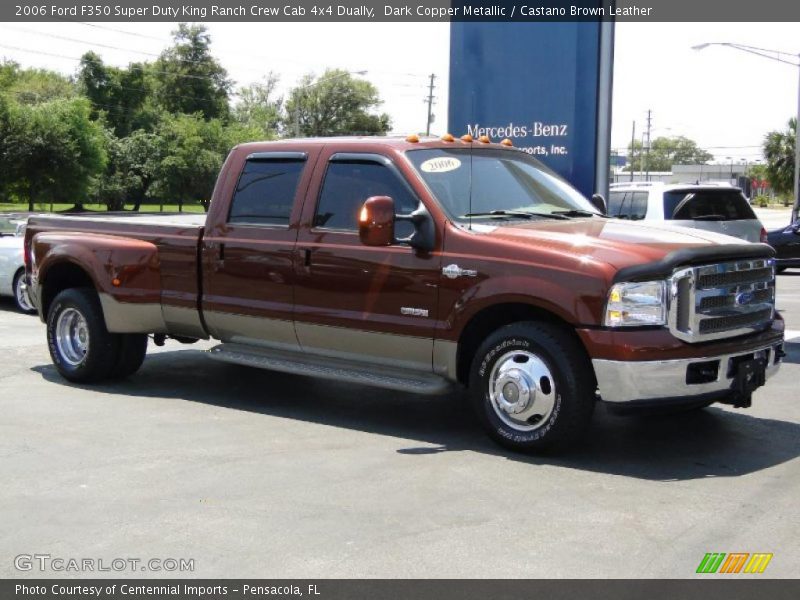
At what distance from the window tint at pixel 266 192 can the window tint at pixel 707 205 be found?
6792 mm

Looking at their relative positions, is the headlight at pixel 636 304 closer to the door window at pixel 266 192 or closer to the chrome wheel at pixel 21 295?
the door window at pixel 266 192

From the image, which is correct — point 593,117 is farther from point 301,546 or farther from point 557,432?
point 301,546

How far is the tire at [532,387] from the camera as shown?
602 cm

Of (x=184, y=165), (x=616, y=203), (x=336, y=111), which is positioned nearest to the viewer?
(x=616, y=203)

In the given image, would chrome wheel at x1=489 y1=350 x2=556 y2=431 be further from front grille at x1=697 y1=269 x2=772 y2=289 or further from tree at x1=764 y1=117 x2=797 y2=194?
tree at x1=764 y1=117 x2=797 y2=194

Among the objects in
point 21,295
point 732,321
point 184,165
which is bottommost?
point 21,295

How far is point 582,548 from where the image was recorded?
4590 mm

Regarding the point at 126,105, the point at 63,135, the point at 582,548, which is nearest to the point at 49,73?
the point at 126,105

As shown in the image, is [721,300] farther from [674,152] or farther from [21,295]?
[674,152]

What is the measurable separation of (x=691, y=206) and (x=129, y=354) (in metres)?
7.72

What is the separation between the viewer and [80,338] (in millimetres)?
8680

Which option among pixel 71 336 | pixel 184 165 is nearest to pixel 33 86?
pixel 184 165

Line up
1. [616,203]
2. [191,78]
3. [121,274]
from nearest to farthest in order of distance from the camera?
1. [121,274]
2. [616,203]
3. [191,78]

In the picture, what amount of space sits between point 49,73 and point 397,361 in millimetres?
100177
